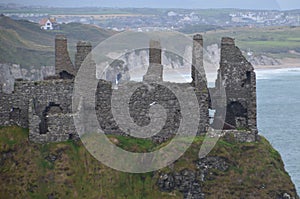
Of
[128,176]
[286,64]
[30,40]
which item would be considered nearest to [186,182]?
[128,176]

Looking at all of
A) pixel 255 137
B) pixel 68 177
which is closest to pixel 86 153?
pixel 68 177

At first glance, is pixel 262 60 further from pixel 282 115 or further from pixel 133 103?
pixel 133 103

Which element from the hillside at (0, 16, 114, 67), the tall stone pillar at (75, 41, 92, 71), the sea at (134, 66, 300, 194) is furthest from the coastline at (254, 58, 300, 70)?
the tall stone pillar at (75, 41, 92, 71)

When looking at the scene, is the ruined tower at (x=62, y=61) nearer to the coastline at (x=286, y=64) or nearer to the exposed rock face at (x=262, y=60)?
the coastline at (x=286, y=64)

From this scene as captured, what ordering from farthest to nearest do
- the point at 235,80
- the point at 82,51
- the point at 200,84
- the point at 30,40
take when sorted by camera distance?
the point at 30,40 → the point at 235,80 → the point at 82,51 → the point at 200,84

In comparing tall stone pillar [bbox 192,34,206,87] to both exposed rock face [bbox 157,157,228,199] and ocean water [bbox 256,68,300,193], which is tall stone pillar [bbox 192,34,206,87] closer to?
exposed rock face [bbox 157,157,228,199]

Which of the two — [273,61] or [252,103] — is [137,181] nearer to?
[252,103]
